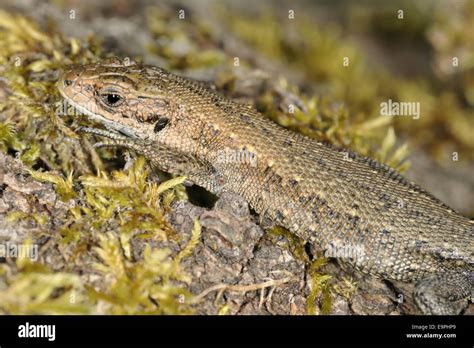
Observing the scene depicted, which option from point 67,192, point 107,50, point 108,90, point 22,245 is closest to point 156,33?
point 107,50

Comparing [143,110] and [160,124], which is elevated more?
[143,110]

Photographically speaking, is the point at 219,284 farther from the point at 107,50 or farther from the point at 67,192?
the point at 107,50

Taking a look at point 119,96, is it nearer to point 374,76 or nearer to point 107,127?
point 107,127

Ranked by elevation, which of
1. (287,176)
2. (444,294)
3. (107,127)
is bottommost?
(444,294)

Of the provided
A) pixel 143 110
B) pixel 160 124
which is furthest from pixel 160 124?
pixel 143 110

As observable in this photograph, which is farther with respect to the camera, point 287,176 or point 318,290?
point 287,176

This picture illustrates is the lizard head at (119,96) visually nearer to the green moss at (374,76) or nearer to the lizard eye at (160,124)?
the lizard eye at (160,124)

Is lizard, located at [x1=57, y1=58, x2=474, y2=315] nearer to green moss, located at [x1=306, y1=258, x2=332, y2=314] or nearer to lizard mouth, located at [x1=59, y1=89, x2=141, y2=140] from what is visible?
lizard mouth, located at [x1=59, y1=89, x2=141, y2=140]
